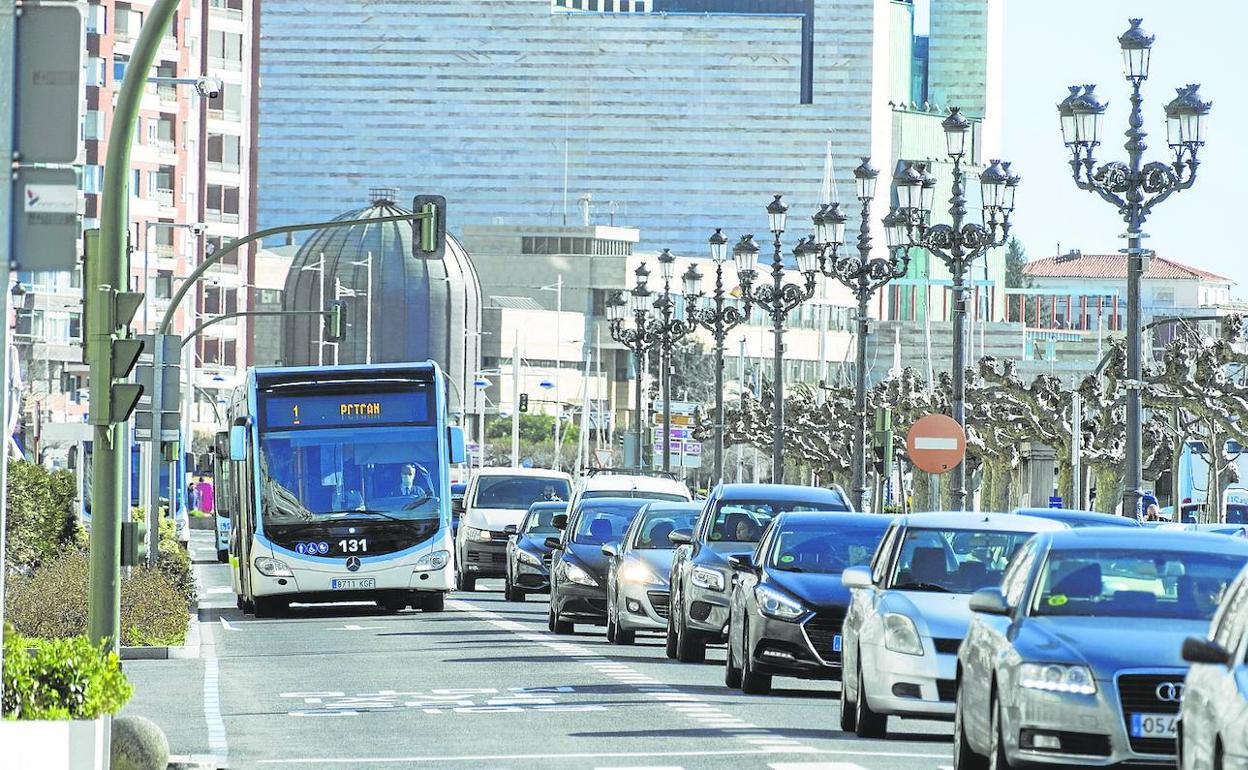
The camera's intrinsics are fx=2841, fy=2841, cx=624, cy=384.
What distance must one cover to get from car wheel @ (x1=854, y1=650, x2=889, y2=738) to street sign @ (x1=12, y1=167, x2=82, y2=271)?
8.00m

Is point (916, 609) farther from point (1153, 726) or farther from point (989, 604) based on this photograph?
point (1153, 726)

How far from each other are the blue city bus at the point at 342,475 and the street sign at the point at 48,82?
2432 cm

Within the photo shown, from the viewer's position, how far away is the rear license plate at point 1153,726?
12.7 meters

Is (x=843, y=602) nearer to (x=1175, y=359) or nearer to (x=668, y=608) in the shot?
(x=668, y=608)

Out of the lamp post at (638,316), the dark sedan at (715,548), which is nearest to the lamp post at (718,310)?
the lamp post at (638,316)

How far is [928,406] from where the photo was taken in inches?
3393

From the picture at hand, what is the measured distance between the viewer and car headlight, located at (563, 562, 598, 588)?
104 ft

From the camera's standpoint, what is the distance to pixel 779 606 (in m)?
21.0

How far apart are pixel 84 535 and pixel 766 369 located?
137m

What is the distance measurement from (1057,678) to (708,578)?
12.2 m

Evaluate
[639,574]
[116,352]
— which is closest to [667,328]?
[639,574]

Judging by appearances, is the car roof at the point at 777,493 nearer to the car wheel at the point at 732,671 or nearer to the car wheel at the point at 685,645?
the car wheel at the point at 685,645

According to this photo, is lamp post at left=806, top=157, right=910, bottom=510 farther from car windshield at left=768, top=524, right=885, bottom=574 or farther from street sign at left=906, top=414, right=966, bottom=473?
car windshield at left=768, top=524, right=885, bottom=574

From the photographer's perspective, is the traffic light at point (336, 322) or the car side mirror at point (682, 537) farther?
the traffic light at point (336, 322)
